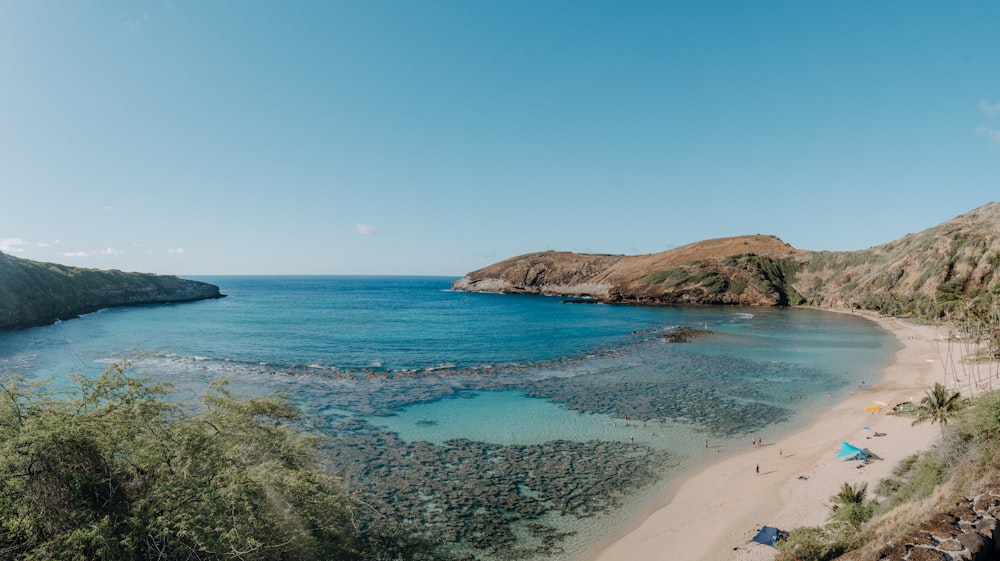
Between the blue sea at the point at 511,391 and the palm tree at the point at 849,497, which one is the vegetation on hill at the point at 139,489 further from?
the palm tree at the point at 849,497

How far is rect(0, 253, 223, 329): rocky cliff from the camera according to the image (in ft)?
293

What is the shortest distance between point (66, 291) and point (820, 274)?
21784 cm

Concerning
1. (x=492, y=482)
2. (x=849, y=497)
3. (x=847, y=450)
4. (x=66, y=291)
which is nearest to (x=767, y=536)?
(x=849, y=497)

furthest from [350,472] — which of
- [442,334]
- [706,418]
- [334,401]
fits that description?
[442,334]

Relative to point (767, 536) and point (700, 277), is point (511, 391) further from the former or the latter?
point (700, 277)

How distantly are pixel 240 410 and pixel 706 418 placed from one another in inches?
1474

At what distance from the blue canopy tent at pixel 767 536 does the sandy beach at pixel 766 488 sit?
0.81ft

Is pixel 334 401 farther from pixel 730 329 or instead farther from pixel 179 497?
pixel 730 329

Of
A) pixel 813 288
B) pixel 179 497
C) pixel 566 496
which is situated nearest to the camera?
pixel 179 497

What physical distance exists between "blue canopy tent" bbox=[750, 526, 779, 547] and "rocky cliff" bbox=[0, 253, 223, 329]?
394 ft

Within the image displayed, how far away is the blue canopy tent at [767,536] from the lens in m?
20.3

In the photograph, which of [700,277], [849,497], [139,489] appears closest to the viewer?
[139,489]

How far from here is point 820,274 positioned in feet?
487

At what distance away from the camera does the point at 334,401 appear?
4378 centimetres
